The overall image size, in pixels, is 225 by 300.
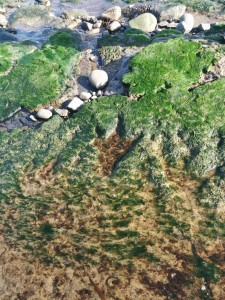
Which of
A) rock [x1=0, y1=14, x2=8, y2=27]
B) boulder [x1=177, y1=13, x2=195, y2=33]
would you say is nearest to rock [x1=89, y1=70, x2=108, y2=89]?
boulder [x1=177, y1=13, x2=195, y2=33]

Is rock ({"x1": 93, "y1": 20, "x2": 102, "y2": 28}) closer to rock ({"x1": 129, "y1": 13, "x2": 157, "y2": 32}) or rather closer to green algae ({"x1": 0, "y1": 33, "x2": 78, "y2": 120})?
rock ({"x1": 129, "y1": 13, "x2": 157, "y2": 32})

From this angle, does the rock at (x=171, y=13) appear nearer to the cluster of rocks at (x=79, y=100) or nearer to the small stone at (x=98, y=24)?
the small stone at (x=98, y=24)

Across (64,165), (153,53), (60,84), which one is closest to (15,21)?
(60,84)

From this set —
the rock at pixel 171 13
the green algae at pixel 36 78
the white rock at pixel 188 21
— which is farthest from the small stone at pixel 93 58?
the rock at pixel 171 13

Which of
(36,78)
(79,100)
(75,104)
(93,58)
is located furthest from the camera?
(93,58)

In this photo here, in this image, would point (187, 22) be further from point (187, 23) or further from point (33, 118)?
point (33, 118)

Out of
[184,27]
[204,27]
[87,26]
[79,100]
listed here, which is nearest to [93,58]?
[79,100]
